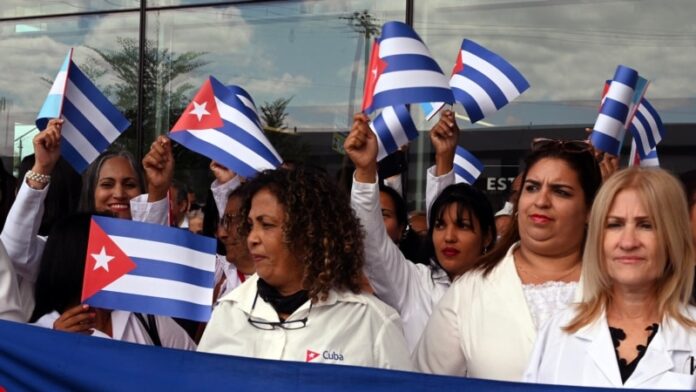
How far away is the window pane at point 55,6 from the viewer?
10898 mm

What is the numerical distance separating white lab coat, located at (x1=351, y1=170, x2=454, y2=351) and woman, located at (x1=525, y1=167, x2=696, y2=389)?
1069 millimetres

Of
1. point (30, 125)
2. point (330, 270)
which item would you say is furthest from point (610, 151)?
point (30, 125)

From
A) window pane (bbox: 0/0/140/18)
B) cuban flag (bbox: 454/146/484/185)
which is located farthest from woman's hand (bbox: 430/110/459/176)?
window pane (bbox: 0/0/140/18)

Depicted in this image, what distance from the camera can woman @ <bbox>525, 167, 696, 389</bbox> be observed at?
292cm

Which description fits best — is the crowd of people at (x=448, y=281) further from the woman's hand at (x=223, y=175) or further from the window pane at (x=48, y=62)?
the window pane at (x=48, y=62)

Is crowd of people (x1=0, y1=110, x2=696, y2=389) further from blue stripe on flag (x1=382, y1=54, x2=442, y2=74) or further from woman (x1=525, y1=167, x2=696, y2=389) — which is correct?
blue stripe on flag (x1=382, y1=54, x2=442, y2=74)

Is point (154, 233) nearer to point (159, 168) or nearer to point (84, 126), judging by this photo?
point (159, 168)

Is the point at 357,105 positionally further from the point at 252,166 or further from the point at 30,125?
the point at 252,166

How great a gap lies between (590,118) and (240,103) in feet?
15.6

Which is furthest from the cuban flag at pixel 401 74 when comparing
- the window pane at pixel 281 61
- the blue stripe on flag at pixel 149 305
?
the window pane at pixel 281 61

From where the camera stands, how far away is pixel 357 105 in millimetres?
9898

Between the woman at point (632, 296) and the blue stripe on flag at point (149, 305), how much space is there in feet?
4.53

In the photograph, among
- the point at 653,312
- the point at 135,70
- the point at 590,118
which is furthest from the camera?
the point at 135,70

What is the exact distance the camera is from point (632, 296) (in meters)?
3.02
